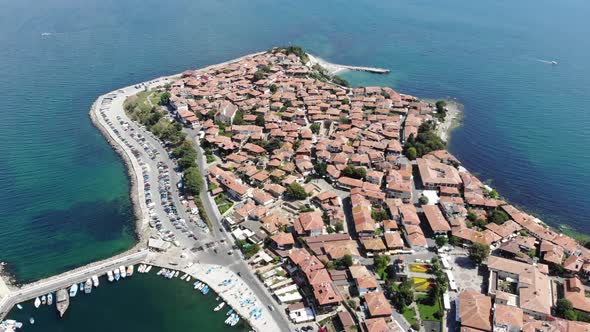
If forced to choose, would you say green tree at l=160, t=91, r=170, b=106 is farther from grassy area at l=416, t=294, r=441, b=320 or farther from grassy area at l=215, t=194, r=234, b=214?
grassy area at l=416, t=294, r=441, b=320

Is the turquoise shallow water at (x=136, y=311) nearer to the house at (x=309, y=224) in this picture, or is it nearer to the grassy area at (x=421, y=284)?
the house at (x=309, y=224)

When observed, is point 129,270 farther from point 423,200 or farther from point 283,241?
point 423,200

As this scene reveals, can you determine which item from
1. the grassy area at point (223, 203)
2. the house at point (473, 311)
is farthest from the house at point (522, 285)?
the grassy area at point (223, 203)

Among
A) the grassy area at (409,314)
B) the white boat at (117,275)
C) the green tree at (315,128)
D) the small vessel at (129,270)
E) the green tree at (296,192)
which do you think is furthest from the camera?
the green tree at (315,128)

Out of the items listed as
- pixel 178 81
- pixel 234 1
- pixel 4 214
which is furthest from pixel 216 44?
pixel 4 214

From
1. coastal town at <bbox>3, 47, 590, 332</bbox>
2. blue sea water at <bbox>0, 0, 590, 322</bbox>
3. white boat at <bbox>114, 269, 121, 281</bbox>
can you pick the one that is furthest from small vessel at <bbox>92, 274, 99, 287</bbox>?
blue sea water at <bbox>0, 0, 590, 322</bbox>

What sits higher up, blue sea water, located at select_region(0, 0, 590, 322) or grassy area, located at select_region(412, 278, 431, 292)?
blue sea water, located at select_region(0, 0, 590, 322)
